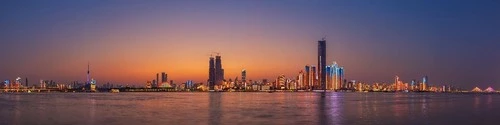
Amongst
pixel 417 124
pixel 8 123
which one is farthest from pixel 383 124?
pixel 8 123

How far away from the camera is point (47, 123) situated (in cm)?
4228

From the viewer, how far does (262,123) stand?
140 ft

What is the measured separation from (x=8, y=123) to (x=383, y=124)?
29.2 meters

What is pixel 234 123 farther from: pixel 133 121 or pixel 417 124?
pixel 417 124

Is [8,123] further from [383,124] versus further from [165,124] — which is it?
[383,124]

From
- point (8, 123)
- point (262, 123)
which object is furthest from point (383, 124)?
point (8, 123)

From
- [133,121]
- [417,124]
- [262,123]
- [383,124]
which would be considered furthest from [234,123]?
[417,124]

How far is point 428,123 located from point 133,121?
79.3 feet

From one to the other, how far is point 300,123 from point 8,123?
22.9m

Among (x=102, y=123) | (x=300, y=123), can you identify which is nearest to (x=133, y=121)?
(x=102, y=123)

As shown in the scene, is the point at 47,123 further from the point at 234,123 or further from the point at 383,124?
the point at 383,124

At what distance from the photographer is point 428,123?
4425 cm

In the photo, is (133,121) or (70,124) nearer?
(70,124)

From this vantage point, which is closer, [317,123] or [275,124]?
[275,124]
